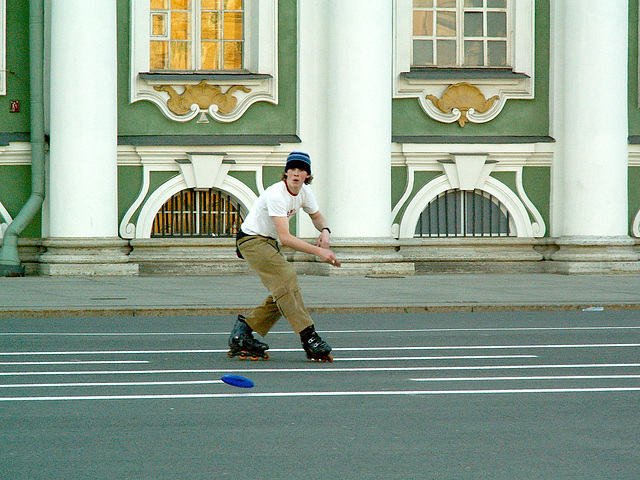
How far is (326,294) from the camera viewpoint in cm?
1697

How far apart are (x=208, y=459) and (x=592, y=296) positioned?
11816 mm

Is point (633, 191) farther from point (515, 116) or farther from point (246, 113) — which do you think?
point (246, 113)

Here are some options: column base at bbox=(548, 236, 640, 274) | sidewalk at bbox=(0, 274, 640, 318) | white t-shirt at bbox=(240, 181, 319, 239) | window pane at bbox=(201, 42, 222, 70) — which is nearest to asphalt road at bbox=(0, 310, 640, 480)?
white t-shirt at bbox=(240, 181, 319, 239)

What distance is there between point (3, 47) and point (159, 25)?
2.90 m

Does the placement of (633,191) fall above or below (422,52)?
below

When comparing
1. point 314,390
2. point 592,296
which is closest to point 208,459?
point 314,390

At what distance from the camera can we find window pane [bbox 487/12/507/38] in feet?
74.7

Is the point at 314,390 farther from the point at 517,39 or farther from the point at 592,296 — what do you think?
the point at 517,39

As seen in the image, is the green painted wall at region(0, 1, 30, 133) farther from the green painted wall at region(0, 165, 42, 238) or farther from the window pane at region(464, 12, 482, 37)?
the window pane at region(464, 12, 482, 37)

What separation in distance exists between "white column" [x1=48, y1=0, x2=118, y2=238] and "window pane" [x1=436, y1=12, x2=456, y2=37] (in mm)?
6407

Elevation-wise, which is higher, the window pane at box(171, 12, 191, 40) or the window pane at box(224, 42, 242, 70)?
the window pane at box(171, 12, 191, 40)

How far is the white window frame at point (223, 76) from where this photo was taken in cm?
2156

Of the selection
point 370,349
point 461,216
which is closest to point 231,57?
point 461,216

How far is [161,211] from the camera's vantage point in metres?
21.7
